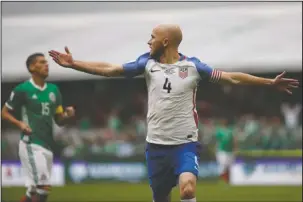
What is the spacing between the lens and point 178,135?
915 centimetres

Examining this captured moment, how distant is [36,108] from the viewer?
1168 centimetres

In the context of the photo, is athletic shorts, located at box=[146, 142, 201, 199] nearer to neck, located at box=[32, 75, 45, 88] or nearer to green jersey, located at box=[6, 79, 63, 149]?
green jersey, located at box=[6, 79, 63, 149]

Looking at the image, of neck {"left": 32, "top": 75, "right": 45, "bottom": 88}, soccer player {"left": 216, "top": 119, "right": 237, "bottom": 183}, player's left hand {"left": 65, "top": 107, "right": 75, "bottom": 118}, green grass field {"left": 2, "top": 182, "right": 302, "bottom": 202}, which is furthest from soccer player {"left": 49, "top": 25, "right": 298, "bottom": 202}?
soccer player {"left": 216, "top": 119, "right": 237, "bottom": 183}

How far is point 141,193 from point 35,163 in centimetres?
829

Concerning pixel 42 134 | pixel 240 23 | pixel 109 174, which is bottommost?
pixel 109 174

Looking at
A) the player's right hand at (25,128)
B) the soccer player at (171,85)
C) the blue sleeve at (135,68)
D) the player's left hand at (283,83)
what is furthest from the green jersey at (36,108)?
the player's left hand at (283,83)

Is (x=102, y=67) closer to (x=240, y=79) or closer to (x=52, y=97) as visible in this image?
(x=240, y=79)

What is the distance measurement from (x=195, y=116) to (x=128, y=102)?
20.8 m

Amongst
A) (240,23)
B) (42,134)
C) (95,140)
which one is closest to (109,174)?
(95,140)

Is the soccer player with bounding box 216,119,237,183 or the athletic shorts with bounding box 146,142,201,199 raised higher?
the athletic shorts with bounding box 146,142,201,199

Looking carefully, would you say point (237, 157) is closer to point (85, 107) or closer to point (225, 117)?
point (225, 117)

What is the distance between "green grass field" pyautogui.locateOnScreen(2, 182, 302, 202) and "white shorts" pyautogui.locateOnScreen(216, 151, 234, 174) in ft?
2.19

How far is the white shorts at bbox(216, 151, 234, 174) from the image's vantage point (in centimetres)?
2324

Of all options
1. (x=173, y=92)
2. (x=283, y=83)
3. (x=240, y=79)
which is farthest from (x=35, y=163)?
(x=283, y=83)
